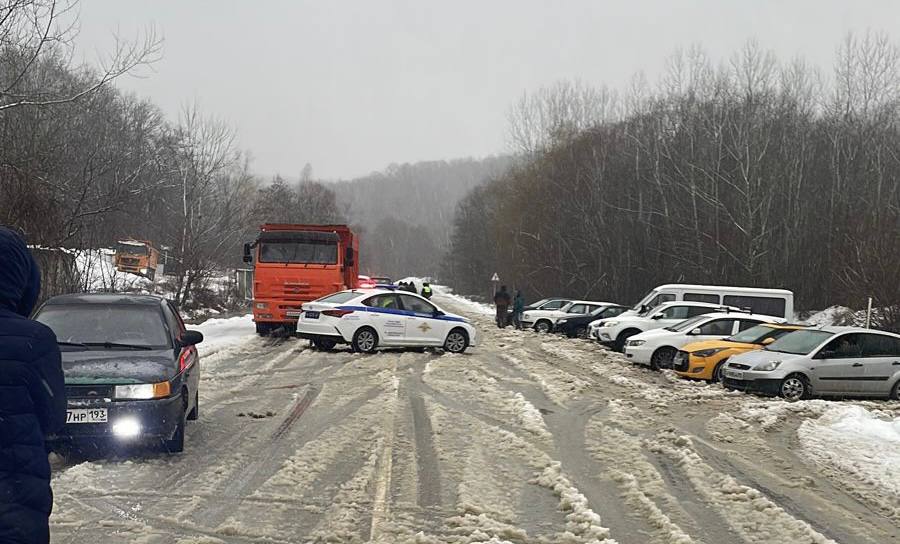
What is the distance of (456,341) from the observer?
20516 millimetres

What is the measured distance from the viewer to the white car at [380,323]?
19547 mm

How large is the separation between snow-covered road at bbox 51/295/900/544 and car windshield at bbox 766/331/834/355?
1.70 metres

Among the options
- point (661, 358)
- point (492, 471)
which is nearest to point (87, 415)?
point (492, 471)

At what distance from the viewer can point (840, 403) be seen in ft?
45.1

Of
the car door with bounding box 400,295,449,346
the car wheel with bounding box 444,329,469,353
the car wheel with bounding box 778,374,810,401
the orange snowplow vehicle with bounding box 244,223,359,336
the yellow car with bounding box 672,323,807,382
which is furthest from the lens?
the orange snowplow vehicle with bounding box 244,223,359,336

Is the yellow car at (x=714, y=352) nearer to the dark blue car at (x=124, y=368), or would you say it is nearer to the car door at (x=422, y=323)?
the car door at (x=422, y=323)

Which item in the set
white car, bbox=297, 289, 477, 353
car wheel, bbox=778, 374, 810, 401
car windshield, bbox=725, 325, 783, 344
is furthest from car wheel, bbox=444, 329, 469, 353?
car wheel, bbox=778, 374, 810, 401

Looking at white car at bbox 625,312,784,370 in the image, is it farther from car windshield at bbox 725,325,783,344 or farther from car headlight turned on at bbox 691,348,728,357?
car headlight turned on at bbox 691,348,728,357

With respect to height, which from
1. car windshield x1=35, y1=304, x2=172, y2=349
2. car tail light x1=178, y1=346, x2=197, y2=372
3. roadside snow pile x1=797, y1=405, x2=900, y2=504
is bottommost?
roadside snow pile x1=797, y1=405, x2=900, y2=504

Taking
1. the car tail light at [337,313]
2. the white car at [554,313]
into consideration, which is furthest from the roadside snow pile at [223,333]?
the white car at [554,313]

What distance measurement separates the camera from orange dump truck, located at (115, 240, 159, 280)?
43253mm

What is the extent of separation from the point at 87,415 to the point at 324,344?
13.4 m

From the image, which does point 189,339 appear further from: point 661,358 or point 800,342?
point 661,358

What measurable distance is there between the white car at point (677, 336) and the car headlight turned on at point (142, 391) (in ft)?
44.8
